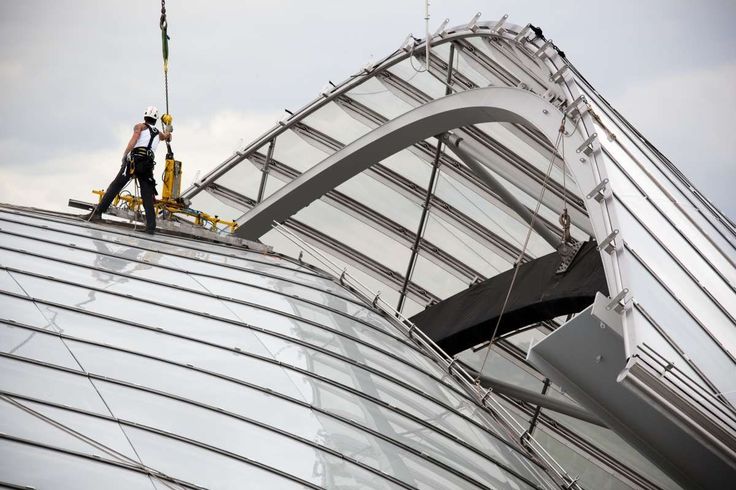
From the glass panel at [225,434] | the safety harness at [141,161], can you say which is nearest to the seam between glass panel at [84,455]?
the glass panel at [225,434]

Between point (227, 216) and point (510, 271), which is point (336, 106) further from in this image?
point (510, 271)

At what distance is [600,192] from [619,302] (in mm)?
2168

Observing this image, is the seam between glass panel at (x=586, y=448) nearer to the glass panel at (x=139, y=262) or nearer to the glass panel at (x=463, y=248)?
the glass panel at (x=463, y=248)

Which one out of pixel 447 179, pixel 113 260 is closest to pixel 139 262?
pixel 113 260

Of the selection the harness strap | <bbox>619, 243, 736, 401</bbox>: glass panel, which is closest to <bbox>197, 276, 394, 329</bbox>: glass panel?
the harness strap

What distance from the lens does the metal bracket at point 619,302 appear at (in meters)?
11.7

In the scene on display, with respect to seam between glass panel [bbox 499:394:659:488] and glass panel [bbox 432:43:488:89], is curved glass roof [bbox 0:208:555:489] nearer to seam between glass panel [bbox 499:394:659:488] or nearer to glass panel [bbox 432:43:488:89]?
glass panel [bbox 432:43:488:89]

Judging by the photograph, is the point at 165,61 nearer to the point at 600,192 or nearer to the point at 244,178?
the point at 244,178

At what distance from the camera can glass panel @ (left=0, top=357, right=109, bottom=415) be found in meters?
12.2

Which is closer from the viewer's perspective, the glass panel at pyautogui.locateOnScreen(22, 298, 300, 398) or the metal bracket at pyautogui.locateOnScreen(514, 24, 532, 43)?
the glass panel at pyautogui.locateOnScreen(22, 298, 300, 398)

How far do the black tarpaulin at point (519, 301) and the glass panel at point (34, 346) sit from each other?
30.6 feet

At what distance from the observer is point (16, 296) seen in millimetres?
14477

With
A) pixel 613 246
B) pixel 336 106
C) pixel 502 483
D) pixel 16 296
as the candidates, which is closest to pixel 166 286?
pixel 16 296

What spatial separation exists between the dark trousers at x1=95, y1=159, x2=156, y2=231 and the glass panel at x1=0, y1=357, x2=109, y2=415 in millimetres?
5724
